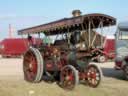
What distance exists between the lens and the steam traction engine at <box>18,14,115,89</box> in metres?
13.8

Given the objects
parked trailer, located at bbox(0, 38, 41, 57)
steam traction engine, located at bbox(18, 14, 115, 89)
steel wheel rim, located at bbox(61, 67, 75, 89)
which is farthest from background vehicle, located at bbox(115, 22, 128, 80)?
parked trailer, located at bbox(0, 38, 41, 57)

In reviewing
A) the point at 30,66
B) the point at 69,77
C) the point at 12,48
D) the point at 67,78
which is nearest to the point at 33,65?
the point at 30,66

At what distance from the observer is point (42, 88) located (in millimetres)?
13297

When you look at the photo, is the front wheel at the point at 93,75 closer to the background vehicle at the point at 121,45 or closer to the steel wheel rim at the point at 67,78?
the steel wheel rim at the point at 67,78

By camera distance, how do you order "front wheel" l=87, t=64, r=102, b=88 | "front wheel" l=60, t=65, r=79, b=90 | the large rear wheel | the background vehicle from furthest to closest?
the background vehicle, the large rear wheel, "front wheel" l=87, t=64, r=102, b=88, "front wheel" l=60, t=65, r=79, b=90

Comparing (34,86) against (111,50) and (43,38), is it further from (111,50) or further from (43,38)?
(111,50)

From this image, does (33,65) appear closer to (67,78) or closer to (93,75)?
(67,78)

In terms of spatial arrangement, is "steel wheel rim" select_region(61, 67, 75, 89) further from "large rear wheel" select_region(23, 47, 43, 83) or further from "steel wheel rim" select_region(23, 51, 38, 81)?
"steel wheel rim" select_region(23, 51, 38, 81)

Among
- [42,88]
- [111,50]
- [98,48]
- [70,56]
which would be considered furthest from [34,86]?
[111,50]

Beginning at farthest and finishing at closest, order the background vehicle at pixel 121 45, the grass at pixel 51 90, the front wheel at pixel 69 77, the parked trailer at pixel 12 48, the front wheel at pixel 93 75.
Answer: the parked trailer at pixel 12 48, the background vehicle at pixel 121 45, the front wheel at pixel 93 75, the front wheel at pixel 69 77, the grass at pixel 51 90

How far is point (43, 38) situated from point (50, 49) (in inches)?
60.5

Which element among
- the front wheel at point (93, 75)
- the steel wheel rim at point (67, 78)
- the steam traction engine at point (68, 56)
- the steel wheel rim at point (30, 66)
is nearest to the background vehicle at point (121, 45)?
the steam traction engine at point (68, 56)

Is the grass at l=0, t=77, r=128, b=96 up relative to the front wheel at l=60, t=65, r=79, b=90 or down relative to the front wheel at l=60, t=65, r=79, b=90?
down

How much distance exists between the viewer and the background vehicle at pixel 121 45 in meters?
18.0
